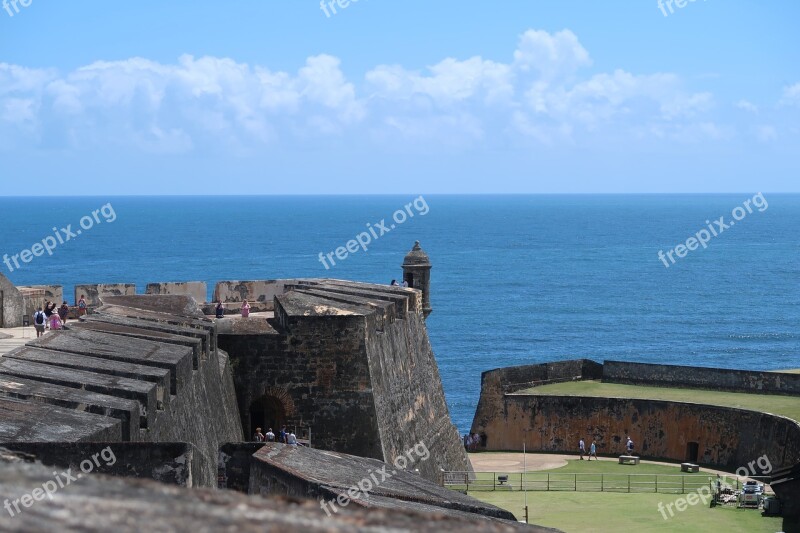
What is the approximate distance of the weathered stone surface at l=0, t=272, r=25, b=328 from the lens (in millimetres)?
32781

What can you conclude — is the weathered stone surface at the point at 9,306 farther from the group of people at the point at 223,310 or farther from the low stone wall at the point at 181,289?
the group of people at the point at 223,310

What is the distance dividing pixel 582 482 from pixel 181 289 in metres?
11.6

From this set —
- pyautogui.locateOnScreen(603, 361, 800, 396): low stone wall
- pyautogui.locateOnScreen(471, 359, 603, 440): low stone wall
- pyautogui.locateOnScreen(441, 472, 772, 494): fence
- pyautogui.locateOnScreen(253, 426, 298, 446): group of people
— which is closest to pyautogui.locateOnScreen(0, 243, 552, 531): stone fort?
pyautogui.locateOnScreen(253, 426, 298, 446): group of people

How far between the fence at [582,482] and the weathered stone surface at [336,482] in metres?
13.6

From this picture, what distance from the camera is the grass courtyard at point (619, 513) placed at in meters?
31.2

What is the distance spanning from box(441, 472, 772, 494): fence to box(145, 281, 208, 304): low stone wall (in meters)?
8.28

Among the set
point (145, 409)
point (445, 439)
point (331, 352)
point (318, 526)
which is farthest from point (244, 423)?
A: point (318, 526)

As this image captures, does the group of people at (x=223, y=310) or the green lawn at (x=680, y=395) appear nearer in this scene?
the group of people at (x=223, y=310)

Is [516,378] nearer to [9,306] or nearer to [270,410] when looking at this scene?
[270,410]

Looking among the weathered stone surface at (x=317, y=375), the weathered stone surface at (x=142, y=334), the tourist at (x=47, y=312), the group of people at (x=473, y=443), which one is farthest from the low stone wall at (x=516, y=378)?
the weathered stone surface at (x=142, y=334)

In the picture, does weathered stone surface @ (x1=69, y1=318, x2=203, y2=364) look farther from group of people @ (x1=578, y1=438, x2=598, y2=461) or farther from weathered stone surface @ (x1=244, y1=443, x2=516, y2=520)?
group of people @ (x1=578, y1=438, x2=598, y2=461)

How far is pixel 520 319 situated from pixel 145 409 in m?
80.8

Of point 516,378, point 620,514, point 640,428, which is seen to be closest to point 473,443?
point 516,378

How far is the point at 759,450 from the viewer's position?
131ft
